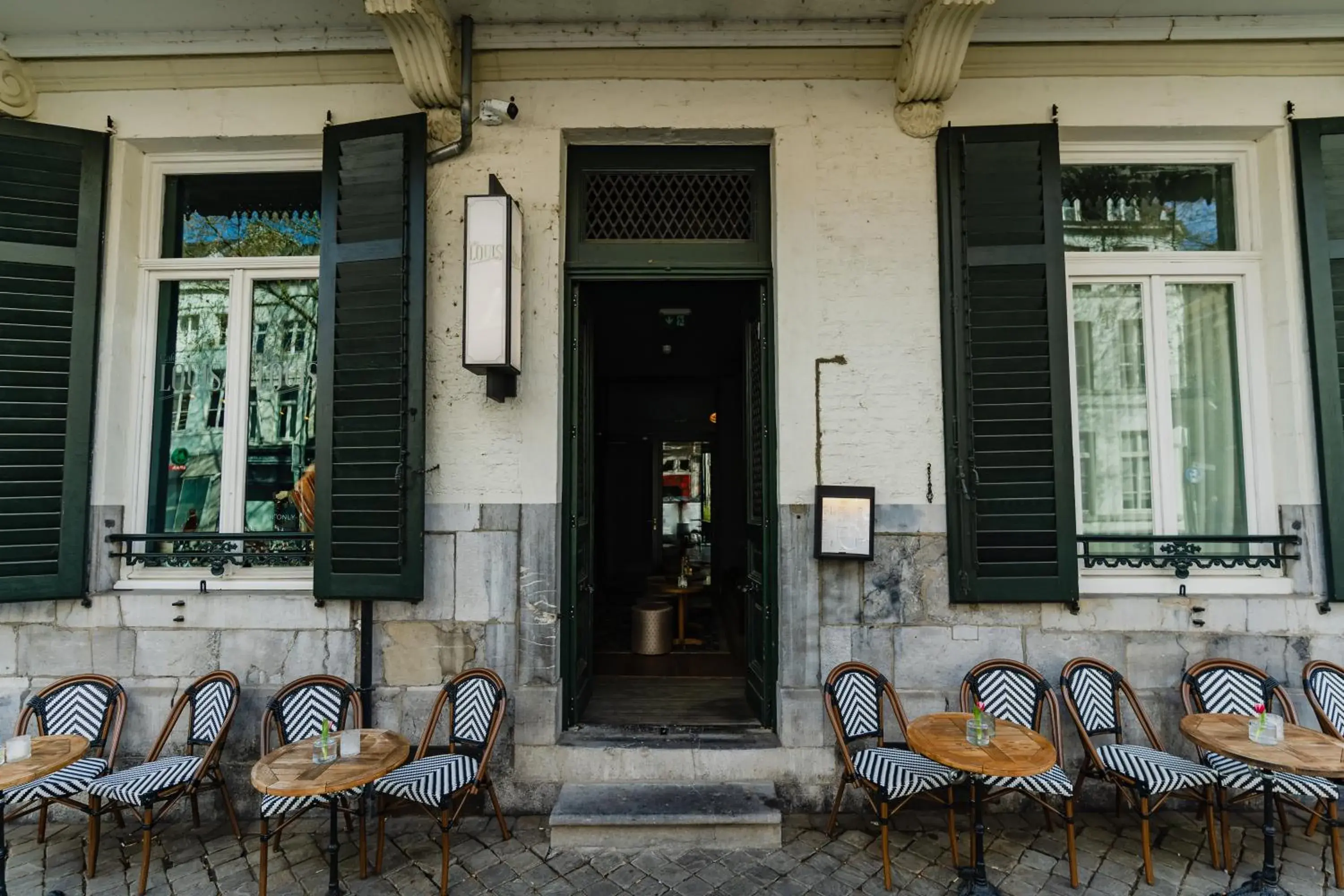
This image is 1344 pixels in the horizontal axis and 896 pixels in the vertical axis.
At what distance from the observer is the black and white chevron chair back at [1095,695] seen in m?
3.58

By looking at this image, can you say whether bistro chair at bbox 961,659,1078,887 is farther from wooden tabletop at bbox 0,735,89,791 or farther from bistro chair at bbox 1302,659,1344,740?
wooden tabletop at bbox 0,735,89,791

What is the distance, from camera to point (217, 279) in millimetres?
4258

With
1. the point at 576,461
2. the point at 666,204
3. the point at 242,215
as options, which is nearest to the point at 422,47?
the point at 666,204

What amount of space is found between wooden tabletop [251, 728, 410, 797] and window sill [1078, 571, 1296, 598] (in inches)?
155

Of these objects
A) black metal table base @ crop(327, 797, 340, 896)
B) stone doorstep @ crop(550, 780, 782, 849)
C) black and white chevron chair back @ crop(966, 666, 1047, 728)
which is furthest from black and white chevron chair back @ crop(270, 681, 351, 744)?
black and white chevron chair back @ crop(966, 666, 1047, 728)

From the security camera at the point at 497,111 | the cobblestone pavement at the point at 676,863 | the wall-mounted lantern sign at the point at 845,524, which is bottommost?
the cobblestone pavement at the point at 676,863

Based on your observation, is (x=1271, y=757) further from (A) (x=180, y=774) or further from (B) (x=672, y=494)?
(B) (x=672, y=494)

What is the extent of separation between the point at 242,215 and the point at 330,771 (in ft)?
11.8

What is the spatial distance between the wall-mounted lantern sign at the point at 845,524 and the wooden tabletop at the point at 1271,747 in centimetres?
178

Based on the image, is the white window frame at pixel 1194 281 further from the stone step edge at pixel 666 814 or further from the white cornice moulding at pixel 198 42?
the white cornice moulding at pixel 198 42

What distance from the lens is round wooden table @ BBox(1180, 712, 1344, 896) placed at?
2855mm

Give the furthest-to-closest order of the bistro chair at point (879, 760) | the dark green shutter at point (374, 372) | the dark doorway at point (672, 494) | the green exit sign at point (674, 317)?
the green exit sign at point (674, 317)
the dark doorway at point (672, 494)
the dark green shutter at point (374, 372)
the bistro chair at point (879, 760)

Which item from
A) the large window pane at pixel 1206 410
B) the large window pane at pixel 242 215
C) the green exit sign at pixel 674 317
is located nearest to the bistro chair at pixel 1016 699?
the large window pane at pixel 1206 410

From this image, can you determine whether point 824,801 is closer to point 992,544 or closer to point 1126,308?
point 992,544
